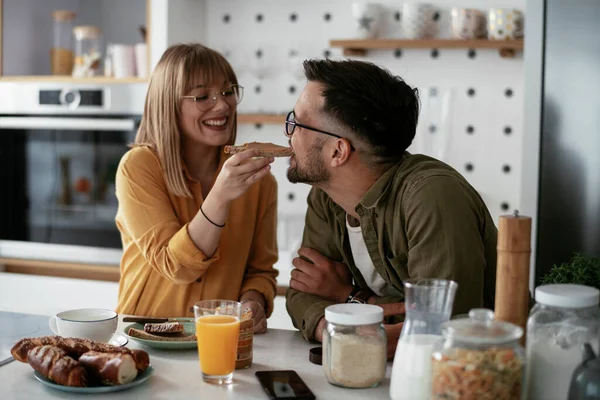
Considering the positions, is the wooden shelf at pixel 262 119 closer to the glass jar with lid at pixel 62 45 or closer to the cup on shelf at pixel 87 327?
the glass jar with lid at pixel 62 45

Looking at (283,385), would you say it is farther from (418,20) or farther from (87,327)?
(418,20)

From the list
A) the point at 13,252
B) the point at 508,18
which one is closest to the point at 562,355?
the point at 508,18

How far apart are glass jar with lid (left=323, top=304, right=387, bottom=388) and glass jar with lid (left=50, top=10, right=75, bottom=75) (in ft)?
8.39

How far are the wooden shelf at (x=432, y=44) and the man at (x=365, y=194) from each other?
145 centimetres

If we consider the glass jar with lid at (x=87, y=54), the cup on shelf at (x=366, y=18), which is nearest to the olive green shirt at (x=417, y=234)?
the cup on shelf at (x=366, y=18)

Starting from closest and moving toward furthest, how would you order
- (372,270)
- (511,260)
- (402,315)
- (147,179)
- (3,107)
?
(511,260)
(402,315)
(372,270)
(147,179)
(3,107)

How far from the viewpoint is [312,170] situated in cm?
194

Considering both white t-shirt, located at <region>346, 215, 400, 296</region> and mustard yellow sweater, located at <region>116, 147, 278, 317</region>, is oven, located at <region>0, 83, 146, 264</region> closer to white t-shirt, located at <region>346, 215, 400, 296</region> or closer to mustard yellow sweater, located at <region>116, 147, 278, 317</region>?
mustard yellow sweater, located at <region>116, 147, 278, 317</region>

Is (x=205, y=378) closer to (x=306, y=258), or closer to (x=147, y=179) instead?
(x=306, y=258)

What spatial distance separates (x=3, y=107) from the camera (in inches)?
145

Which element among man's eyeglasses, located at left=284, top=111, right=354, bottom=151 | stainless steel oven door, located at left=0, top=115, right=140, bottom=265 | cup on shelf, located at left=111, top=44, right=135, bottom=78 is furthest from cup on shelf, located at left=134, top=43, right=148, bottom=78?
man's eyeglasses, located at left=284, top=111, right=354, bottom=151

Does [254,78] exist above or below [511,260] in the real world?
above

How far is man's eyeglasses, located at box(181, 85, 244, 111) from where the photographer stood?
228 cm

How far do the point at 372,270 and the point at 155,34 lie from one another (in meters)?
1.83
